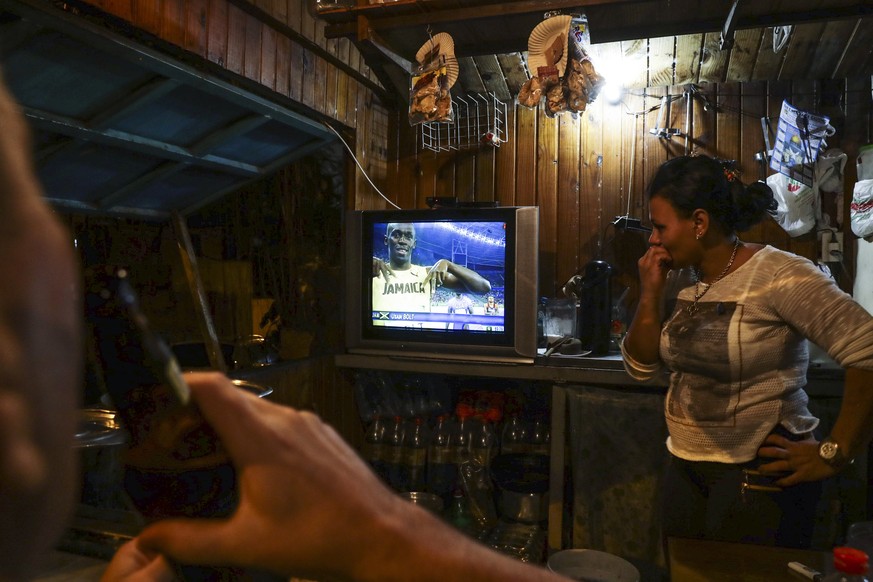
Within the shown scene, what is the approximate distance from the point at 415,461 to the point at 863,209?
252 cm

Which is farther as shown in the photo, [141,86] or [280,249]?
[280,249]

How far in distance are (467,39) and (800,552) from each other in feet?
7.90

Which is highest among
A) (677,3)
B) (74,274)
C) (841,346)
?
(677,3)

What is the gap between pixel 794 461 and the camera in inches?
65.0

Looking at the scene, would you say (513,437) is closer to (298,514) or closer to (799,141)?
(799,141)

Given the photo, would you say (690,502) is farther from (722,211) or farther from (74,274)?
(74,274)

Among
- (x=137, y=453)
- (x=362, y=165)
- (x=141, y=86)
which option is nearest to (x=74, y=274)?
(x=137, y=453)

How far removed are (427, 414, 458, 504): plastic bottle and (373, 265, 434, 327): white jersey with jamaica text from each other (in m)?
0.72

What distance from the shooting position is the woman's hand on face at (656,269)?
200cm

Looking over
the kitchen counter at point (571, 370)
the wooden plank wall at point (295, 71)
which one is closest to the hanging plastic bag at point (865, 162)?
the kitchen counter at point (571, 370)

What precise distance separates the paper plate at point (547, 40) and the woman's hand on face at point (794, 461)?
5.43 ft

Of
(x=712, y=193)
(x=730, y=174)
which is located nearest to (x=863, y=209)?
(x=730, y=174)

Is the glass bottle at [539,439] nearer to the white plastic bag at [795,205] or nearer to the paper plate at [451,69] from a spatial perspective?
the white plastic bag at [795,205]

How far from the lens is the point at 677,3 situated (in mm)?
2393
